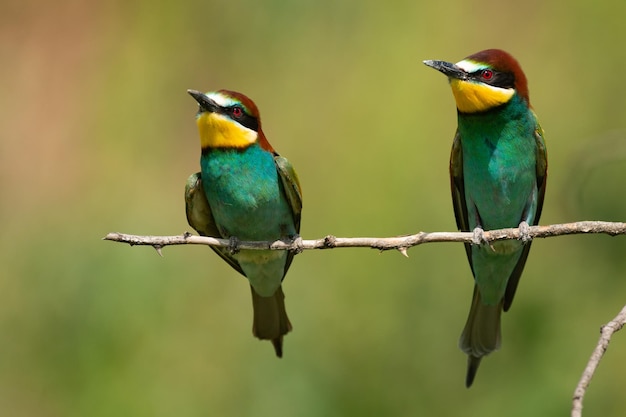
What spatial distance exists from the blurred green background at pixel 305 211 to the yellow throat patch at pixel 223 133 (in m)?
1.07

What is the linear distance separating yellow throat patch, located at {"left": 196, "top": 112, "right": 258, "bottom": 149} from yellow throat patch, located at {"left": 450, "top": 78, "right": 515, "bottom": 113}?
26.6 inches

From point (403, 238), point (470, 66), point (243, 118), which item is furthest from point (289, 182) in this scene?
point (403, 238)

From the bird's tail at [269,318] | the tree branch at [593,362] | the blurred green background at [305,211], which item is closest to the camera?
the tree branch at [593,362]

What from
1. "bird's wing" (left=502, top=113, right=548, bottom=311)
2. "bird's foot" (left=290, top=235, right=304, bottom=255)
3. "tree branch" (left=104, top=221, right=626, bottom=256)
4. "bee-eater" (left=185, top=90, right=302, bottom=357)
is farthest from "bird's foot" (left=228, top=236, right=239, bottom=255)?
"bird's wing" (left=502, top=113, right=548, bottom=311)

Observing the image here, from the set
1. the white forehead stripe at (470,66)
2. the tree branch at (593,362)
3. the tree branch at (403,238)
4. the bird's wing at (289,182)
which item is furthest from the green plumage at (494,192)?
the tree branch at (593,362)

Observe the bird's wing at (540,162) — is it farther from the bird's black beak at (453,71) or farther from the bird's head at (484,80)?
the bird's black beak at (453,71)

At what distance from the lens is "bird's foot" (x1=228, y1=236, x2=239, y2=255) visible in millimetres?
3207

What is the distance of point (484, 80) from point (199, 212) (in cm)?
106

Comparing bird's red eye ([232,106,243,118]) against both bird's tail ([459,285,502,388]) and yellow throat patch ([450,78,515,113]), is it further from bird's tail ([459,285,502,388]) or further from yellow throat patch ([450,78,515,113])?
bird's tail ([459,285,502,388])

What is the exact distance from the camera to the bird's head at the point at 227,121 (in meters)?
3.31

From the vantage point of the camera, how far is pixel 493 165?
3.31 m

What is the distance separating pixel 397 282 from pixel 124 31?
241 cm

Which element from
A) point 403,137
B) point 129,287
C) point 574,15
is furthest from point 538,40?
point 129,287

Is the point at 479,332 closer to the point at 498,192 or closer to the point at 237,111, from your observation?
the point at 498,192
